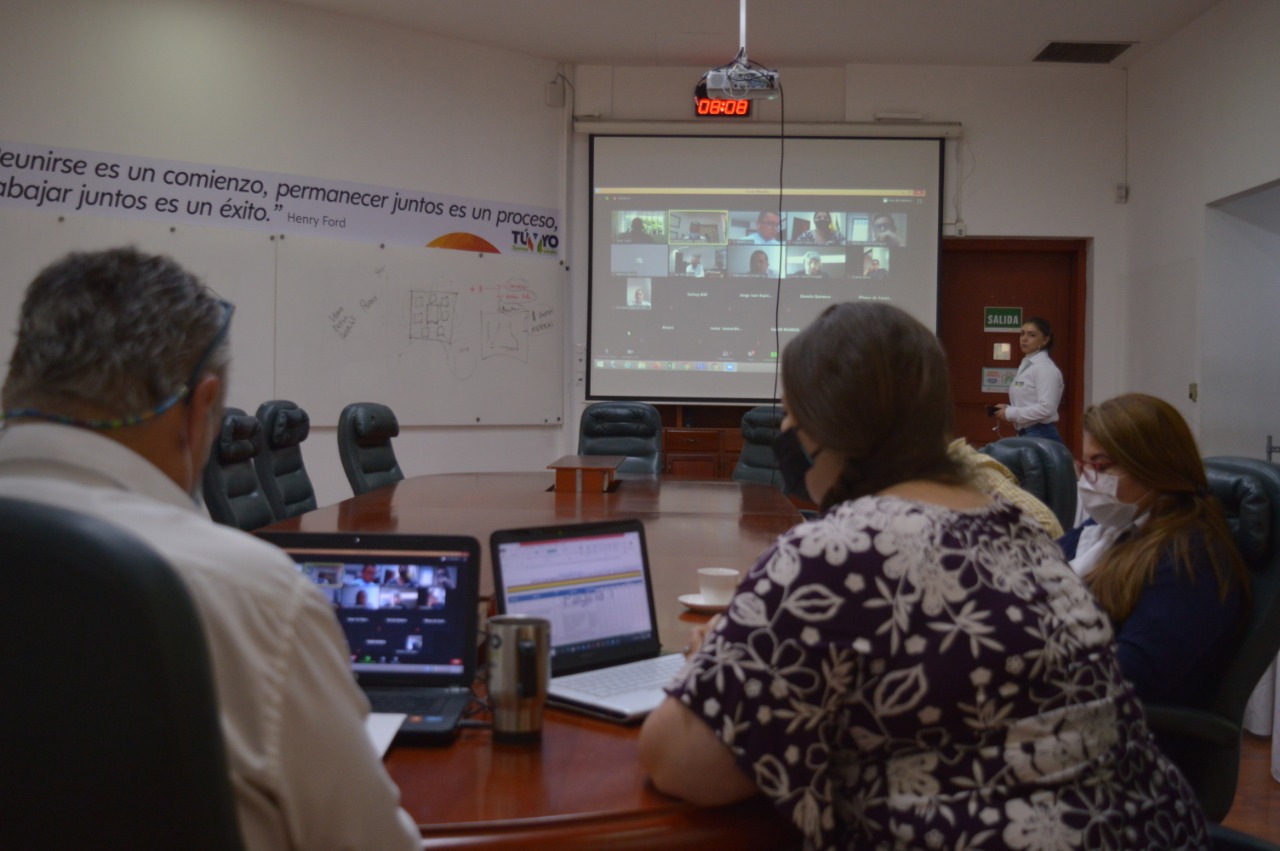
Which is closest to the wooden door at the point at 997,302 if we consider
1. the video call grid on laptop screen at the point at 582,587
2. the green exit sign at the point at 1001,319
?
the green exit sign at the point at 1001,319

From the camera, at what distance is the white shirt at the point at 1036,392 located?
6164 mm

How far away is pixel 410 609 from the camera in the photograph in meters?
1.42

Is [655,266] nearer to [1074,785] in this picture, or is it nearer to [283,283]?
[283,283]

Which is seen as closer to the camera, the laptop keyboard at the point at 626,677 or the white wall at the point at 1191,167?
Result: the laptop keyboard at the point at 626,677

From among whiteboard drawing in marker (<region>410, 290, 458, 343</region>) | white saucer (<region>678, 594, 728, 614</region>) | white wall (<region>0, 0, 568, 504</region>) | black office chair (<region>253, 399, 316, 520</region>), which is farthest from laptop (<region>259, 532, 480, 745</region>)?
whiteboard drawing in marker (<region>410, 290, 458, 343</region>)

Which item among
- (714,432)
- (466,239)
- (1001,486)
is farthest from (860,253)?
(1001,486)

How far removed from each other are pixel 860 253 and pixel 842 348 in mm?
5995

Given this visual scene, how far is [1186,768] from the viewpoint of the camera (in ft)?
5.82

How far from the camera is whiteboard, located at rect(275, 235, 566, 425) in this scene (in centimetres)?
612

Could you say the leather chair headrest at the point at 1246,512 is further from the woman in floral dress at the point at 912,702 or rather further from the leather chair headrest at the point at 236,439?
the leather chair headrest at the point at 236,439

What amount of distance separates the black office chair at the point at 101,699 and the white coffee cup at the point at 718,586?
4.43 ft

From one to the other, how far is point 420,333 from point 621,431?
1581 mm

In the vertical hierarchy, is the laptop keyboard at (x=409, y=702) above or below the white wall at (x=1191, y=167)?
below

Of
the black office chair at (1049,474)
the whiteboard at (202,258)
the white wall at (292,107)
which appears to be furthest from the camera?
the white wall at (292,107)
